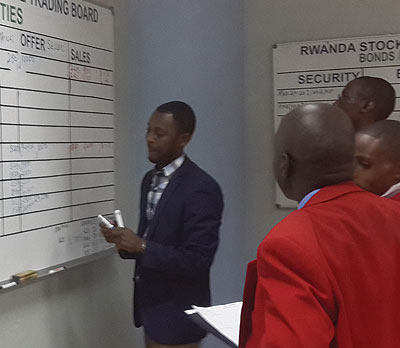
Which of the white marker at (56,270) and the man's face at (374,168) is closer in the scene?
the man's face at (374,168)

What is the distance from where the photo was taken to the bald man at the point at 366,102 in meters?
2.52

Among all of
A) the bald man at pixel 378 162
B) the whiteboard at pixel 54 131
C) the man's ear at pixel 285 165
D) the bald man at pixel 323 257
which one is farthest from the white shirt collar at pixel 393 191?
the whiteboard at pixel 54 131

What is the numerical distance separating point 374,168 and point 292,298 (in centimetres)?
89

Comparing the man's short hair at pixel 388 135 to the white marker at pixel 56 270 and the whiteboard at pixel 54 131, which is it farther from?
the white marker at pixel 56 270

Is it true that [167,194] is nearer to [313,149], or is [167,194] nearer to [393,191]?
[393,191]

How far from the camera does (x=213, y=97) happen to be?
3.23m

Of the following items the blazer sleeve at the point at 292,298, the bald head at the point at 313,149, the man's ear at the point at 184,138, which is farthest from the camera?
the man's ear at the point at 184,138

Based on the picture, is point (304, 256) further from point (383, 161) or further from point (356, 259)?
point (383, 161)

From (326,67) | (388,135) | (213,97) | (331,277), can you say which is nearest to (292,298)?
(331,277)

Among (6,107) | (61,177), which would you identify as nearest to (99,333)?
(61,177)

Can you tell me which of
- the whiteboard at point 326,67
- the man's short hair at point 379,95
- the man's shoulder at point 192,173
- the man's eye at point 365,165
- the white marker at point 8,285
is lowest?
the white marker at point 8,285

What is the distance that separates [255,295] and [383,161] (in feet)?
2.81

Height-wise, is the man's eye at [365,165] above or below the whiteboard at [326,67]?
below

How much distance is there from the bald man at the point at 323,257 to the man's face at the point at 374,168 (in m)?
0.62
